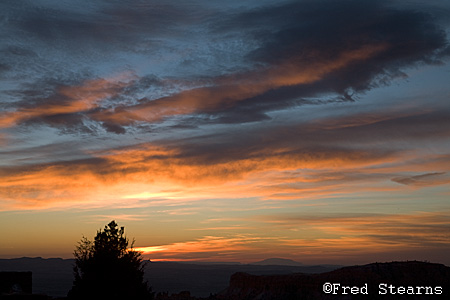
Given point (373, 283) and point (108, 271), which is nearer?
point (108, 271)

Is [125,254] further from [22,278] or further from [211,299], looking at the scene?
[211,299]

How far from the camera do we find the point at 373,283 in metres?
57.7

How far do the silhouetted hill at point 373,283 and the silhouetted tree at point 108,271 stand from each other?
103ft

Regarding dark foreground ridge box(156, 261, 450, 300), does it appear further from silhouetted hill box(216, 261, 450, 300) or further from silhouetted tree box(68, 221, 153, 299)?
silhouetted tree box(68, 221, 153, 299)

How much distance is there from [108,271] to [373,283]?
37532 mm

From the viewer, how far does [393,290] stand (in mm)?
55688

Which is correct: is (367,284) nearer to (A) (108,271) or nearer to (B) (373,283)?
(B) (373,283)

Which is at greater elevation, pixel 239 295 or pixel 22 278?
pixel 22 278

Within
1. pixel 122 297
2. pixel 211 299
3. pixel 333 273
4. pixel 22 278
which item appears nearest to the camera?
pixel 122 297

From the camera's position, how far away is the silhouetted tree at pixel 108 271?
29.7 metres

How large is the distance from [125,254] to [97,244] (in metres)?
1.84

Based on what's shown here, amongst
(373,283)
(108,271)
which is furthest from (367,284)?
(108,271)

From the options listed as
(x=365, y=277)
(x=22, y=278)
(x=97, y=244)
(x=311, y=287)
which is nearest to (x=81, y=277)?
(x=97, y=244)

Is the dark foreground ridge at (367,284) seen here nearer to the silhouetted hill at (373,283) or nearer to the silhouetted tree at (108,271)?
the silhouetted hill at (373,283)
